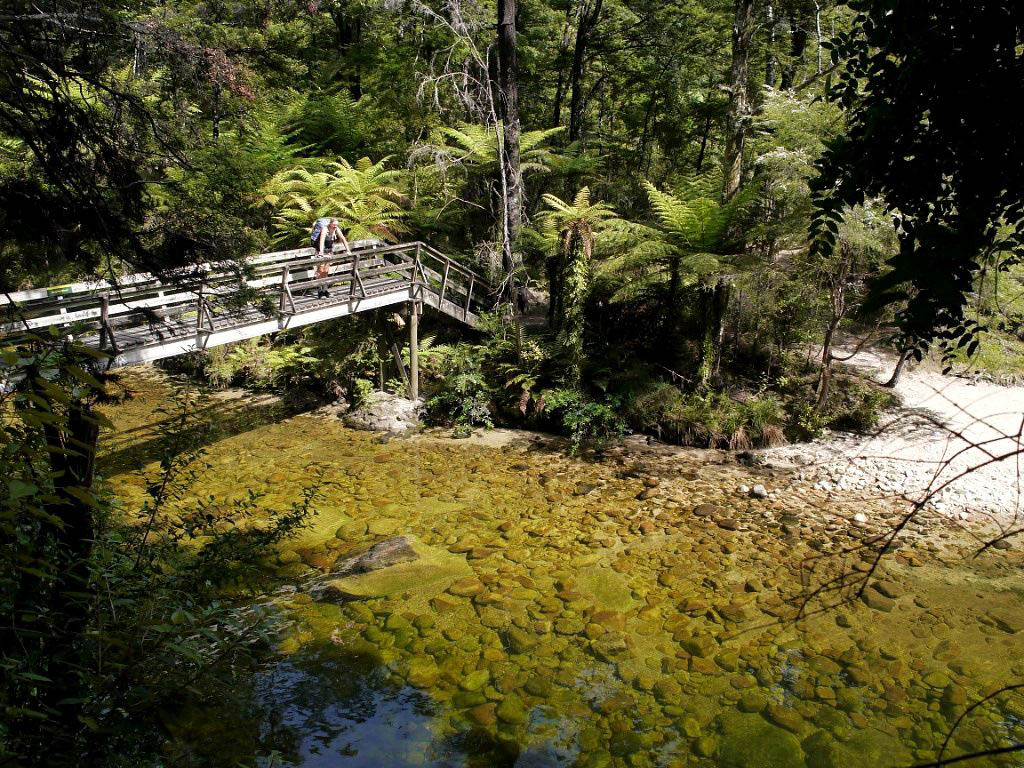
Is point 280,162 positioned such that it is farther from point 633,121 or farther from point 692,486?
point 692,486

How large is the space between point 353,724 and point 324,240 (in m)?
8.58

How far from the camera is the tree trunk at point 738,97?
8.91 metres

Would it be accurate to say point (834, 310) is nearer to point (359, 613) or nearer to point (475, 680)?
point (475, 680)

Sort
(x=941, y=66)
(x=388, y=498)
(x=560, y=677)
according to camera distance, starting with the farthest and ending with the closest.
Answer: (x=388, y=498) → (x=560, y=677) → (x=941, y=66)

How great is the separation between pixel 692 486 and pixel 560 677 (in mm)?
3972

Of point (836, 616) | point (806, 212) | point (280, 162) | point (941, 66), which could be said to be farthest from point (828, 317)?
point (280, 162)

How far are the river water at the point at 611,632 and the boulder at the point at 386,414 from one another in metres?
1.87

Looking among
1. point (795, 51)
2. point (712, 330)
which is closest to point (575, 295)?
point (712, 330)

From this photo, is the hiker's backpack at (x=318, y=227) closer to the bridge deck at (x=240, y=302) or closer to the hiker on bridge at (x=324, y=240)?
the hiker on bridge at (x=324, y=240)

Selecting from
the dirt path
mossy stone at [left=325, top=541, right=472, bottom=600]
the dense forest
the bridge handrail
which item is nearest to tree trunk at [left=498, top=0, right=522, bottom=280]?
the dense forest

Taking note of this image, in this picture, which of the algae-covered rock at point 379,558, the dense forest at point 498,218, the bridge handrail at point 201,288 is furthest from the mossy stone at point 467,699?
the bridge handrail at point 201,288

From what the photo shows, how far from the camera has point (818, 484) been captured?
Result: 8125 mm

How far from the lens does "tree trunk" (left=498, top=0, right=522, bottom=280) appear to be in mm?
10961

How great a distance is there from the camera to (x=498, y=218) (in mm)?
12148
